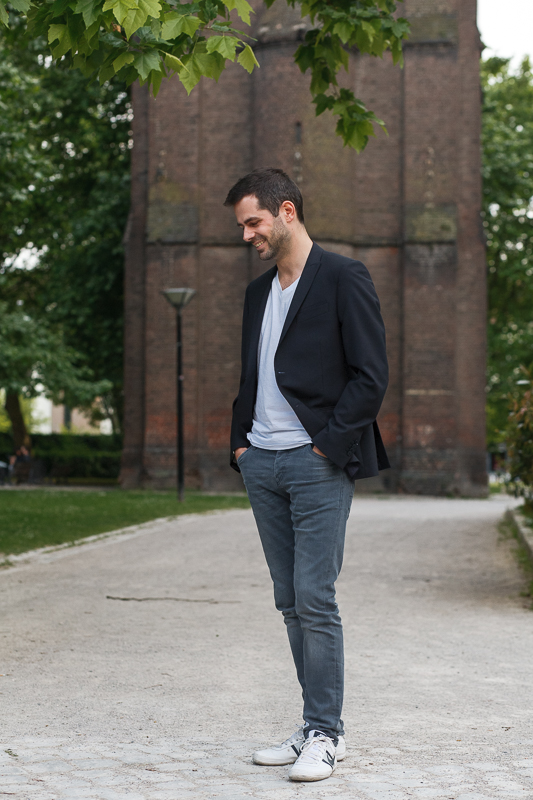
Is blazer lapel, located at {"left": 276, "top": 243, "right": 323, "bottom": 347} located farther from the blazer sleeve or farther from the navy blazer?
the blazer sleeve

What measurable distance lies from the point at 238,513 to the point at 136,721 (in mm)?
13253

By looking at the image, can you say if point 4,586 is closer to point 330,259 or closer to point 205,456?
point 330,259

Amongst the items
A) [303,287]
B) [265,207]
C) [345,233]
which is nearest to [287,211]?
[265,207]

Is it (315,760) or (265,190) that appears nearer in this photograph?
(315,760)

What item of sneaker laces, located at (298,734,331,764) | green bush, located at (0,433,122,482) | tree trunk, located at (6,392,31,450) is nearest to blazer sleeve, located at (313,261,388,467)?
sneaker laces, located at (298,734,331,764)

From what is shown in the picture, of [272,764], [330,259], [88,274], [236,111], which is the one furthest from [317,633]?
[88,274]

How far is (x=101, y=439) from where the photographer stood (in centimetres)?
3400

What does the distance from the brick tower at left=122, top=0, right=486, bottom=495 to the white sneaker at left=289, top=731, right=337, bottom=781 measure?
73.9 feet

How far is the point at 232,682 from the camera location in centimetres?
508

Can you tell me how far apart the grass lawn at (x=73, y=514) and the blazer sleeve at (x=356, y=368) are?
735 cm

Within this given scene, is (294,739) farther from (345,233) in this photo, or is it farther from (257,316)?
(345,233)

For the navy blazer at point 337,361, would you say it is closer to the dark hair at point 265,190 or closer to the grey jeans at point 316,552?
the grey jeans at point 316,552

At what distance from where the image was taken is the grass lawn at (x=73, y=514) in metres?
11.7

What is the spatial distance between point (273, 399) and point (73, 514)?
1199 cm
